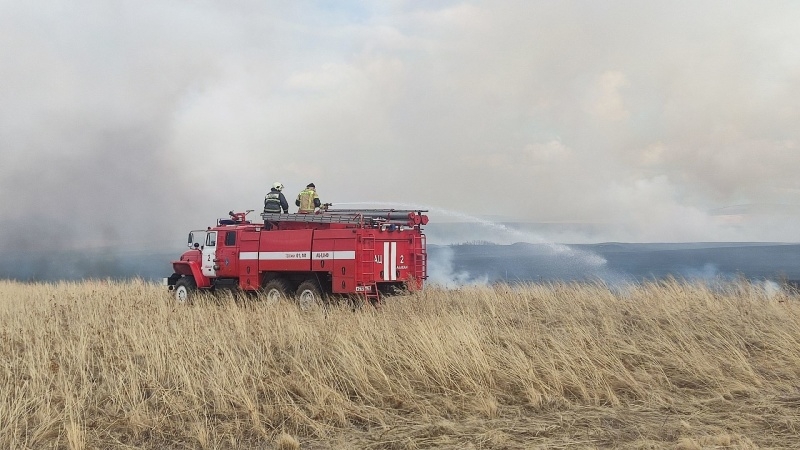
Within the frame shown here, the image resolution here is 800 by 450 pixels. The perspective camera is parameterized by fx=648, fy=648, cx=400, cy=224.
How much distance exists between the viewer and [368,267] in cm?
1539

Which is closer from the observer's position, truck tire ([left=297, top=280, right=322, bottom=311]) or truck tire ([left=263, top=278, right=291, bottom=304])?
truck tire ([left=297, top=280, right=322, bottom=311])

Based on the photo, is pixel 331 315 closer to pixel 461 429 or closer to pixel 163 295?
pixel 461 429

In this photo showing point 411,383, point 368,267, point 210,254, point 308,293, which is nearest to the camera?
point 411,383

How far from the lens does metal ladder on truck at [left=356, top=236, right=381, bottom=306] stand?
50.0ft

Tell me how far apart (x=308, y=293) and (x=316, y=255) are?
3.08ft

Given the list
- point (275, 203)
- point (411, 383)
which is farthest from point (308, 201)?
point (411, 383)

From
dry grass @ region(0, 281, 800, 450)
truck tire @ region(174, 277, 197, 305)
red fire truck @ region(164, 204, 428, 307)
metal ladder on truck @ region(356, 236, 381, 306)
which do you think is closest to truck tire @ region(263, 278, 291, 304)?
red fire truck @ region(164, 204, 428, 307)

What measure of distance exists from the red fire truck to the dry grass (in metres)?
3.84

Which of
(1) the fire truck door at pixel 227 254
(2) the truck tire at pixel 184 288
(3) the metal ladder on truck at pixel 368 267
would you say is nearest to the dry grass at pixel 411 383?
(3) the metal ladder on truck at pixel 368 267

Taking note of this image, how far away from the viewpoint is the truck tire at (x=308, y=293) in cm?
1551

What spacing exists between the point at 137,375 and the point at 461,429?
4.28 m

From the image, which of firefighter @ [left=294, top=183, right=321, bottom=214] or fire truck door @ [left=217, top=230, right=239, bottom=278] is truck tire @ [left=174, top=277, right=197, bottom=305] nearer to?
fire truck door @ [left=217, top=230, right=239, bottom=278]

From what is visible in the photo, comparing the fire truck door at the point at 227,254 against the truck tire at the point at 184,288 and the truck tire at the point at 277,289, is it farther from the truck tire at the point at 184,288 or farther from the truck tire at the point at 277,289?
the truck tire at the point at 277,289

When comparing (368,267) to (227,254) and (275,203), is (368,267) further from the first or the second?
(227,254)
